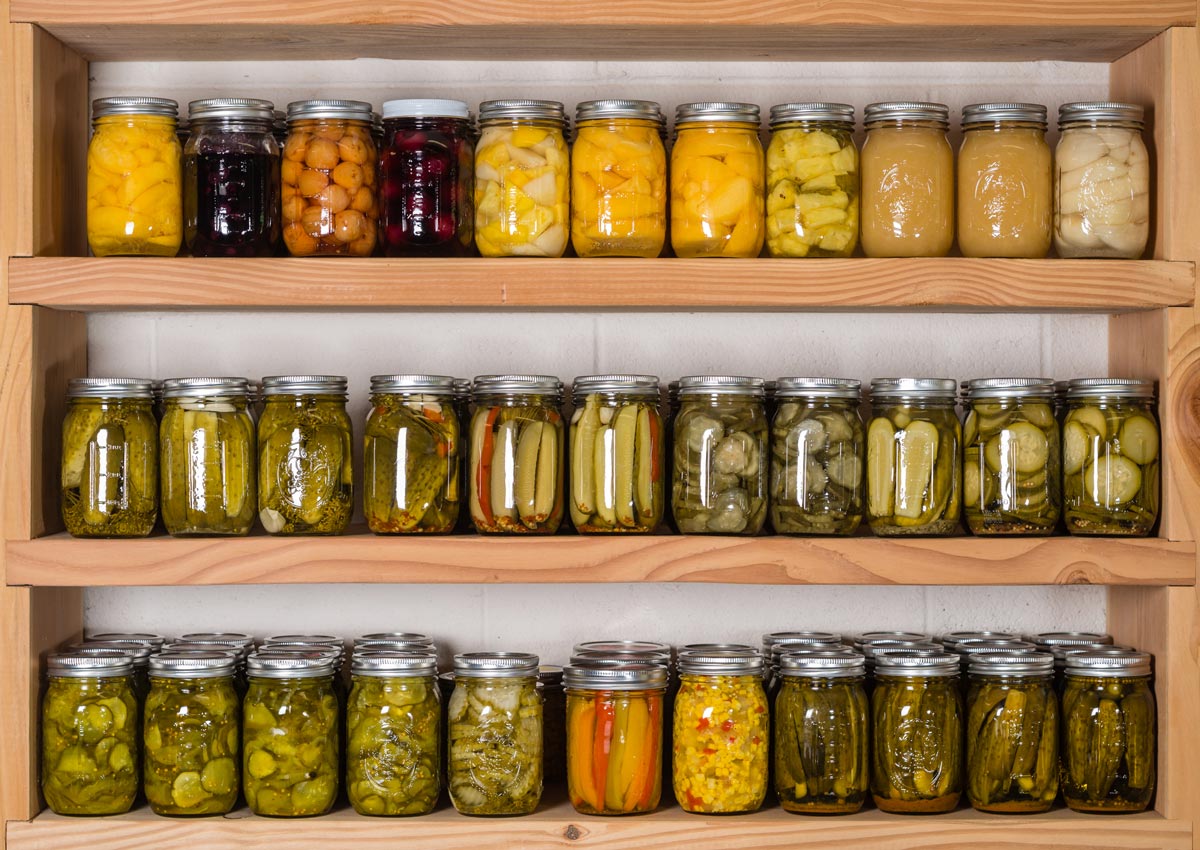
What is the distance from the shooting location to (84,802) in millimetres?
1383

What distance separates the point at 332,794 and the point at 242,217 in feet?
2.06

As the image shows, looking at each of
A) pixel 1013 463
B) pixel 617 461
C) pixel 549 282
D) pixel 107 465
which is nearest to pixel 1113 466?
pixel 1013 463

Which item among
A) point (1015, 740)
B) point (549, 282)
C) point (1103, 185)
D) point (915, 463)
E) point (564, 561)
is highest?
point (1103, 185)

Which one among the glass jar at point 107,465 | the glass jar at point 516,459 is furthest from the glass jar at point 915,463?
→ the glass jar at point 107,465

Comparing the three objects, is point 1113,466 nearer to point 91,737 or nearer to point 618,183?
point 618,183

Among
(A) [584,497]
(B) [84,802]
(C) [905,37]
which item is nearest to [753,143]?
(C) [905,37]

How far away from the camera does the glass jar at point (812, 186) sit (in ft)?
4.64

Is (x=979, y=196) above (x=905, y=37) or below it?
below

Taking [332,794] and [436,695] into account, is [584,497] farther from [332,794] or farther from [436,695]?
[332,794]

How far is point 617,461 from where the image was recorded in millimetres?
1397

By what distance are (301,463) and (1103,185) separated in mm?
922

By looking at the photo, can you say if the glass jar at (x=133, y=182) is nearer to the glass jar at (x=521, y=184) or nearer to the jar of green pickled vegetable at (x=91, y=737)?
the glass jar at (x=521, y=184)

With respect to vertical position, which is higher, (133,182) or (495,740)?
(133,182)

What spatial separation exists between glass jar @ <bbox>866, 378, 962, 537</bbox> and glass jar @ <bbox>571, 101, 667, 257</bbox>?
32cm
